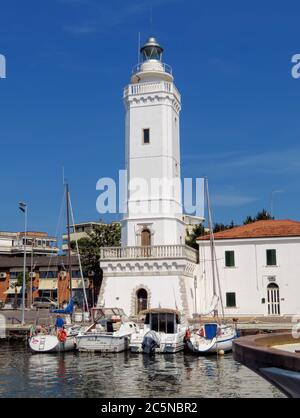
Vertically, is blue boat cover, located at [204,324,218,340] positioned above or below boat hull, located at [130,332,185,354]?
above

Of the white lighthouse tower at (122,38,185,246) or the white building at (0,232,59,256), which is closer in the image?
the white lighthouse tower at (122,38,185,246)

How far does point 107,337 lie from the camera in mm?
32906

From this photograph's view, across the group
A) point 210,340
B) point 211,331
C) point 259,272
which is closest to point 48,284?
point 259,272

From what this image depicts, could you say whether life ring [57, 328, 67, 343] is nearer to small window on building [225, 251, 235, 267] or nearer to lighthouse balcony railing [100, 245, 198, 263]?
lighthouse balcony railing [100, 245, 198, 263]

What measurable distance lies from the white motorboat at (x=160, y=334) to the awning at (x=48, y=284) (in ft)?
123

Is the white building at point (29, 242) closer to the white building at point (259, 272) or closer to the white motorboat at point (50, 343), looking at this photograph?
the white building at point (259, 272)

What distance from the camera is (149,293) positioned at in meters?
44.2

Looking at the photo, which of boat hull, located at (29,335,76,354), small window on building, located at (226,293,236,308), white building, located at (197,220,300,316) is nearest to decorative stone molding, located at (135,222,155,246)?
white building, located at (197,220,300,316)

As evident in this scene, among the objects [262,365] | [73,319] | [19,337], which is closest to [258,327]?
[73,319]

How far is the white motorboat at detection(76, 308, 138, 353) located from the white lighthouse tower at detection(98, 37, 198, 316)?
8437mm

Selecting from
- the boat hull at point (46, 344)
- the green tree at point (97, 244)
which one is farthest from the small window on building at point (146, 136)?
the green tree at point (97, 244)

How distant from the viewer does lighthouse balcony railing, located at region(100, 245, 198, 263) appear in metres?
44.1

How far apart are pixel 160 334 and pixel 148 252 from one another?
12950mm

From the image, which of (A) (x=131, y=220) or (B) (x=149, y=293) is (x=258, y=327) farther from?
(A) (x=131, y=220)
